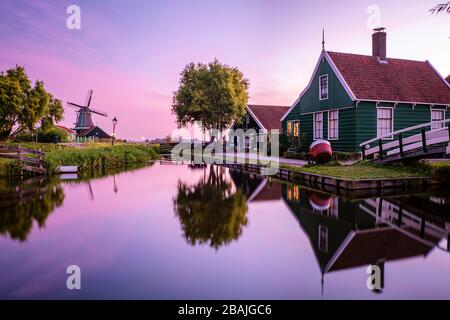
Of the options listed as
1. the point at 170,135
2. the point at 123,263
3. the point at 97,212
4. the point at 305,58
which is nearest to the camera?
the point at 123,263

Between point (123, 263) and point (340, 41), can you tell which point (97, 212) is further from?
point (340, 41)

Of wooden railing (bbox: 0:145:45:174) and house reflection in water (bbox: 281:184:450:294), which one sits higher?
wooden railing (bbox: 0:145:45:174)

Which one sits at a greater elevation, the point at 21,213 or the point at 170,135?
the point at 170,135

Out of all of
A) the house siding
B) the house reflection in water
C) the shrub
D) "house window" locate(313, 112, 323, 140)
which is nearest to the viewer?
the house reflection in water

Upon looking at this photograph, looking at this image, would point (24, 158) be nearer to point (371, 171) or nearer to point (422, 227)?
point (371, 171)

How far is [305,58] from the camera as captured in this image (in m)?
28.2

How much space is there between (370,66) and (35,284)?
22.9 meters

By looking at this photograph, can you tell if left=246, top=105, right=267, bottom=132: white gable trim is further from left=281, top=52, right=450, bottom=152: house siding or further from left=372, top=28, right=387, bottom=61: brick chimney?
left=372, top=28, right=387, bottom=61: brick chimney

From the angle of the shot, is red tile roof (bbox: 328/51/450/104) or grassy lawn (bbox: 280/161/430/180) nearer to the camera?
grassy lawn (bbox: 280/161/430/180)

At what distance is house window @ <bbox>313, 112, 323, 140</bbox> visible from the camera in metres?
23.7

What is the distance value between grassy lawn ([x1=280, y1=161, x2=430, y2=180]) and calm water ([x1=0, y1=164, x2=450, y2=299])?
2139 mm

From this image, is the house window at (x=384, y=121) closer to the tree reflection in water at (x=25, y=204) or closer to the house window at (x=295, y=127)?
the house window at (x=295, y=127)

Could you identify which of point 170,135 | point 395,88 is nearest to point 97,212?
point 395,88

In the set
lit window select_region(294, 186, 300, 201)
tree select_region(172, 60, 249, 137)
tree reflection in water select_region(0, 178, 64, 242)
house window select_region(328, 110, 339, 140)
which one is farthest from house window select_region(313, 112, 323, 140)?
tree select_region(172, 60, 249, 137)
